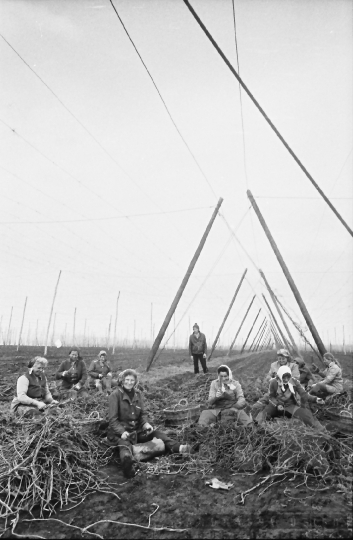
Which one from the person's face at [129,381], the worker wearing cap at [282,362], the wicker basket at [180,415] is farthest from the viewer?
the worker wearing cap at [282,362]

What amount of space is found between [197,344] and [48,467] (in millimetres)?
11549

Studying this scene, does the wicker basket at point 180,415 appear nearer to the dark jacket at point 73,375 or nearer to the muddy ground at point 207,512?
the dark jacket at point 73,375

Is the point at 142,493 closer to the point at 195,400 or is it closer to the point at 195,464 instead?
the point at 195,464

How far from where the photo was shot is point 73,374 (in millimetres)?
9195

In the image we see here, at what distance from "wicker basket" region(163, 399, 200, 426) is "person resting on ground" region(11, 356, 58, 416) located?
7.65ft

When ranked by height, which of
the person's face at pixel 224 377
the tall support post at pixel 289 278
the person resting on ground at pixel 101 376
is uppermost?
the tall support post at pixel 289 278

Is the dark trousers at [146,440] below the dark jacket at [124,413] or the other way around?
below

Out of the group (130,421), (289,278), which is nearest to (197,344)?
(289,278)

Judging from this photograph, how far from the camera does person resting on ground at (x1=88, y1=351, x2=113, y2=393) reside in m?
10.3

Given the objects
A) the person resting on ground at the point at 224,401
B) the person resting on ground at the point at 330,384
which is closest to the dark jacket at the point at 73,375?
the person resting on ground at the point at 224,401

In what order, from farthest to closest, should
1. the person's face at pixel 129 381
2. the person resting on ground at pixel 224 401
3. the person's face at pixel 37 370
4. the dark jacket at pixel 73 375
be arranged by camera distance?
the dark jacket at pixel 73 375 < the person's face at pixel 37 370 < the person resting on ground at pixel 224 401 < the person's face at pixel 129 381

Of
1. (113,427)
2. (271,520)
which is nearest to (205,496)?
(271,520)

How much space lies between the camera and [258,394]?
909 centimetres

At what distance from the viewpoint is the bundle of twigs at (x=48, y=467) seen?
3.69m
